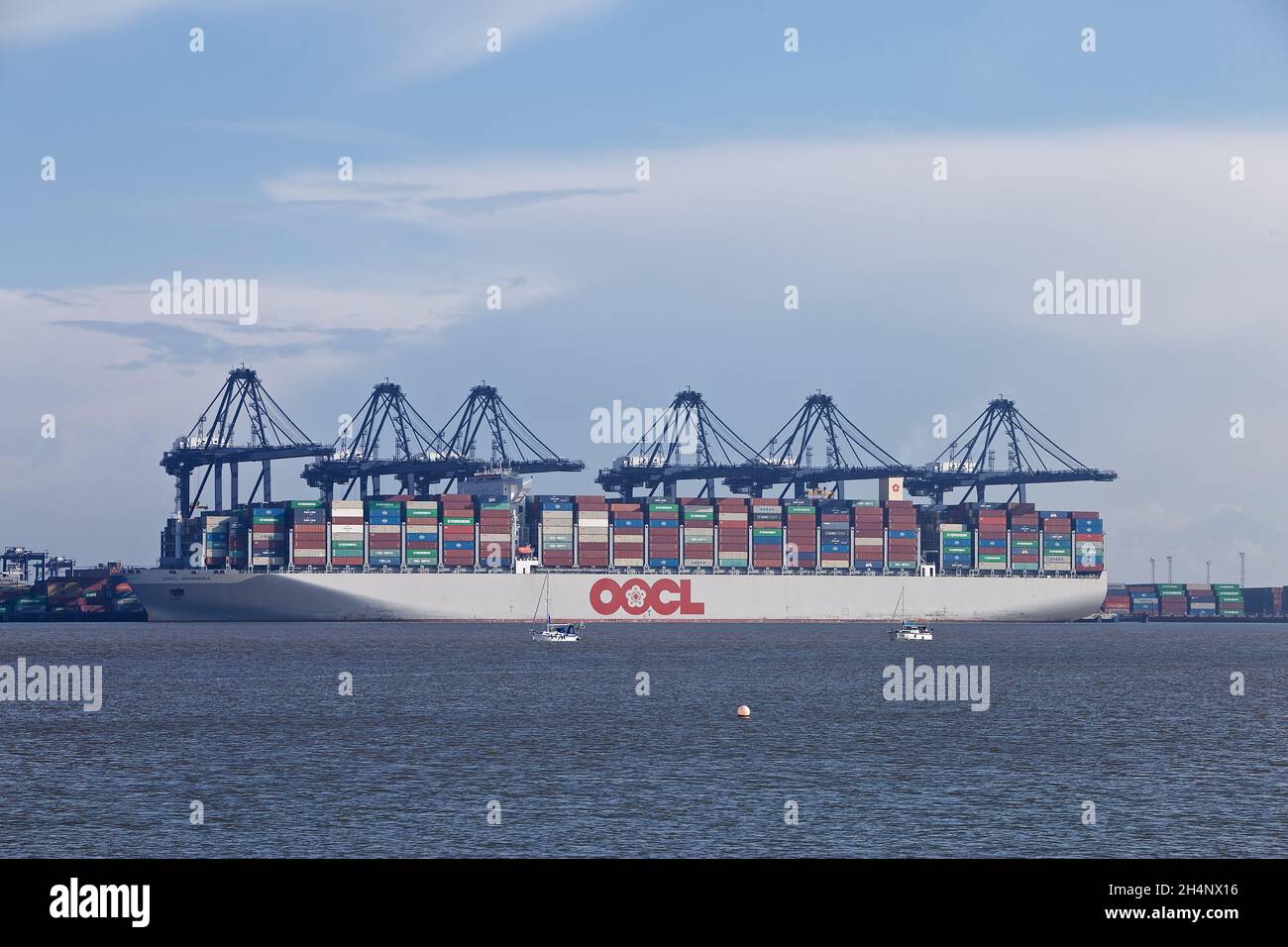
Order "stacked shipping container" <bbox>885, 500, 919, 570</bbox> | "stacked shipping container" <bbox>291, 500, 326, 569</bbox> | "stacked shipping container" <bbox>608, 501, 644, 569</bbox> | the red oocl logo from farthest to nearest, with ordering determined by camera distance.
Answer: "stacked shipping container" <bbox>885, 500, 919, 570</bbox> → the red oocl logo → "stacked shipping container" <bbox>608, 501, 644, 569</bbox> → "stacked shipping container" <bbox>291, 500, 326, 569</bbox>

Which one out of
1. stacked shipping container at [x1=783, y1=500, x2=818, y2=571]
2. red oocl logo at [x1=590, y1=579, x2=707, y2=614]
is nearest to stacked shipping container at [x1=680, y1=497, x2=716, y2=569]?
red oocl logo at [x1=590, y1=579, x2=707, y2=614]

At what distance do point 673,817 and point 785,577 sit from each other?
13469 cm

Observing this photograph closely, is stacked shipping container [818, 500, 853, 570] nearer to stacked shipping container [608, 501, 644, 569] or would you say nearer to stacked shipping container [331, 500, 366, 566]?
stacked shipping container [608, 501, 644, 569]

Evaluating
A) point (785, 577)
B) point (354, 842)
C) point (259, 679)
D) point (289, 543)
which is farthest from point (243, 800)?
point (785, 577)

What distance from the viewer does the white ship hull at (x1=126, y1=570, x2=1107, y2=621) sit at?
154500mm

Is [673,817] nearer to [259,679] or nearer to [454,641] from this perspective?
[259,679]

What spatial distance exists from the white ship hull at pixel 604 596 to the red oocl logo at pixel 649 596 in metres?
0.11

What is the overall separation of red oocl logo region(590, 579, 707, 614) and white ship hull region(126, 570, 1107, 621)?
0.35 ft

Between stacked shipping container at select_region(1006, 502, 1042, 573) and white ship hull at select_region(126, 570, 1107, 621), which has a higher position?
stacked shipping container at select_region(1006, 502, 1042, 573)

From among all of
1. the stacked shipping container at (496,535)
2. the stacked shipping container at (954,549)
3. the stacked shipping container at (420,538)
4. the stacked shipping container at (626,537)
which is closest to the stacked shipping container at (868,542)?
the stacked shipping container at (954,549)

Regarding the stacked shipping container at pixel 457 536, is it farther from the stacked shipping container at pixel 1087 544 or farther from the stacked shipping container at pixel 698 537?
the stacked shipping container at pixel 1087 544

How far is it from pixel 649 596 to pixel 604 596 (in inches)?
200

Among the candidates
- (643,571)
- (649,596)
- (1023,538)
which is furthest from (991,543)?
(643,571)
